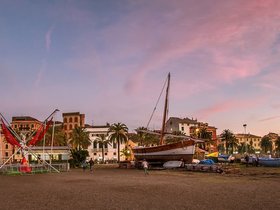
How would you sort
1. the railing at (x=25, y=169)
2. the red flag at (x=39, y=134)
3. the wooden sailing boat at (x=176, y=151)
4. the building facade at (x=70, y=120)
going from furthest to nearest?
the building facade at (x=70, y=120) < the wooden sailing boat at (x=176, y=151) < the red flag at (x=39, y=134) < the railing at (x=25, y=169)

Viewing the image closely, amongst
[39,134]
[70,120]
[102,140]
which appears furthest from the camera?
[70,120]

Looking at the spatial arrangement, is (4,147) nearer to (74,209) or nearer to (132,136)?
(132,136)

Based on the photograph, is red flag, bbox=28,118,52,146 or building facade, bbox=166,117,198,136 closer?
red flag, bbox=28,118,52,146

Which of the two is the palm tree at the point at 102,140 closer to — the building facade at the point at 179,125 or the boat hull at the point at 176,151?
the building facade at the point at 179,125

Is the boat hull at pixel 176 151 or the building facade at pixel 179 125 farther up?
the building facade at pixel 179 125

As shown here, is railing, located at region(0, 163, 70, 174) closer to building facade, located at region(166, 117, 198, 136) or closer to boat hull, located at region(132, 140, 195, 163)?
boat hull, located at region(132, 140, 195, 163)

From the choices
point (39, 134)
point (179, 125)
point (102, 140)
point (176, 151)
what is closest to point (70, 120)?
point (102, 140)

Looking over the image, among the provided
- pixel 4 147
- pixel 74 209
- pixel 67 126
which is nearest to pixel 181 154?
pixel 74 209

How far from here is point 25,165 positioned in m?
55.2

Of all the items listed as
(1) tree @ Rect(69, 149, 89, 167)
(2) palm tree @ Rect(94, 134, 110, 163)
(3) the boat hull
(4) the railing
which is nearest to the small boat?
(3) the boat hull

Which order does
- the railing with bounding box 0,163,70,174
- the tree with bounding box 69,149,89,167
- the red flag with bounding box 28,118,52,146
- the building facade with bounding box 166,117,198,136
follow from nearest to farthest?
1. the railing with bounding box 0,163,70,174
2. the red flag with bounding box 28,118,52,146
3. the tree with bounding box 69,149,89,167
4. the building facade with bounding box 166,117,198,136

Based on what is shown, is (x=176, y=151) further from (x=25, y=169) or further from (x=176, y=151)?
Answer: (x=25, y=169)

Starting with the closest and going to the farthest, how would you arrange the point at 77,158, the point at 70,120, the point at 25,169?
the point at 25,169 < the point at 77,158 < the point at 70,120

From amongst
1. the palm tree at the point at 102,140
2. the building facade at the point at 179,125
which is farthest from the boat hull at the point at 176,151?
the building facade at the point at 179,125
